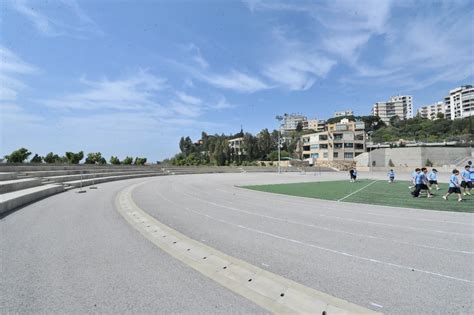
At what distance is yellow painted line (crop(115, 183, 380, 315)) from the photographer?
3580 millimetres

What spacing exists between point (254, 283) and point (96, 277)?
2462mm

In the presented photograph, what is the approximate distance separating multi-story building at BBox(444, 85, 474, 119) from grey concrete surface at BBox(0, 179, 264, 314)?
18330cm

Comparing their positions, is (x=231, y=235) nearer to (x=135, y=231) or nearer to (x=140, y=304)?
(x=135, y=231)

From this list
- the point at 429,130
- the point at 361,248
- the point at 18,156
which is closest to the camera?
the point at 361,248

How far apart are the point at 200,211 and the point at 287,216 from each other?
11.4 ft

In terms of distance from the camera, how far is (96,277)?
434cm

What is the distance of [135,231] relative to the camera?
737 centimetres

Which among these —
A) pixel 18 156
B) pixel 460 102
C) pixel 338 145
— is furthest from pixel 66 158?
A: pixel 460 102

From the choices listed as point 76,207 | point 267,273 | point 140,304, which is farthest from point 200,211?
point 140,304

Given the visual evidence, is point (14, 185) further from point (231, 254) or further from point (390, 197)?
point (390, 197)

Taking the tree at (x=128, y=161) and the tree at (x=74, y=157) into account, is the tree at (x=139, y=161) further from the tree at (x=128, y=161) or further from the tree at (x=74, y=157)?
the tree at (x=74, y=157)

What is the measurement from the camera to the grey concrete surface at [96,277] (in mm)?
3525

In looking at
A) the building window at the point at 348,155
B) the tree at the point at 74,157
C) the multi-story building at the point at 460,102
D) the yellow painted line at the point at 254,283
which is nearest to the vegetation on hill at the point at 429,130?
the multi-story building at the point at 460,102

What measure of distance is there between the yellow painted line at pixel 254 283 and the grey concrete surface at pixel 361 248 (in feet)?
1.00
